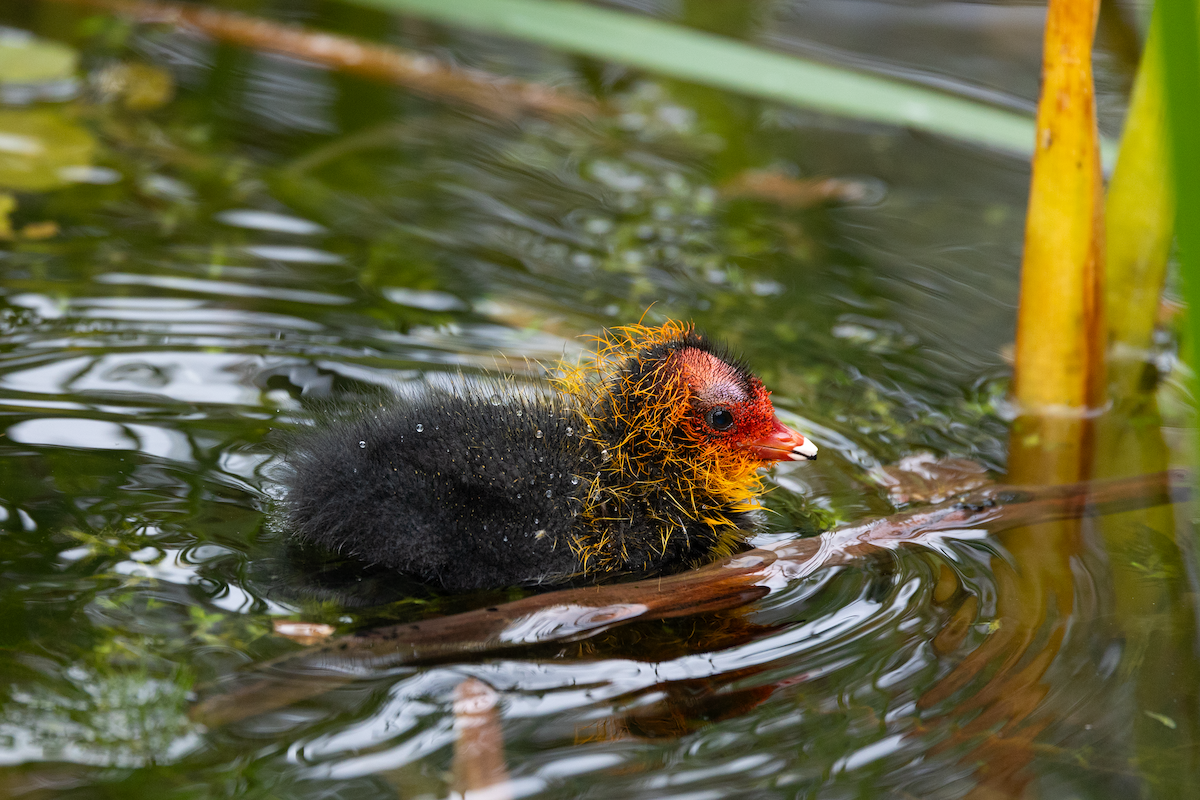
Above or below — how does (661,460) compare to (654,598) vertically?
above

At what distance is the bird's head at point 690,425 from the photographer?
2744mm

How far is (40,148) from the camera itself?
179 inches

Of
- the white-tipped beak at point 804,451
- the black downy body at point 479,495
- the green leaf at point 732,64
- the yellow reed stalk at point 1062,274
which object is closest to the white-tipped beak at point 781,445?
the white-tipped beak at point 804,451

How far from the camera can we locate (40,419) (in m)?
3.02

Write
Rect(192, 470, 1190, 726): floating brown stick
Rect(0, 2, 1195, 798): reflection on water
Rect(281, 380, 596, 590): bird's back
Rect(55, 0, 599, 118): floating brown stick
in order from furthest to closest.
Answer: Rect(55, 0, 599, 118): floating brown stick, Rect(281, 380, 596, 590): bird's back, Rect(192, 470, 1190, 726): floating brown stick, Rect(0, 2, 1195, 798): reflection on water

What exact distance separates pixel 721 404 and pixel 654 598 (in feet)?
1.60

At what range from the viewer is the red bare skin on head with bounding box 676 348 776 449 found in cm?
275

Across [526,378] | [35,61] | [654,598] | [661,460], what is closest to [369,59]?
[35,61]

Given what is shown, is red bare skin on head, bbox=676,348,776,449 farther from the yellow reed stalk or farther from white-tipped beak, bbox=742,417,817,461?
the yellow reed stalk

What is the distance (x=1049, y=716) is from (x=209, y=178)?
143 inches

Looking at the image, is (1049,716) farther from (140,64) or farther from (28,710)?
(140,64)

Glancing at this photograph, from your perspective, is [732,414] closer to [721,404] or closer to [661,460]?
[721,404]

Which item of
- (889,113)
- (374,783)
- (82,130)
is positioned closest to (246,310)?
(82,130)

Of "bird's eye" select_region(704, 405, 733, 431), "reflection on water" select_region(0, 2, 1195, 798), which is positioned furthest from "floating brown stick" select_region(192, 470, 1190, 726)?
"bird's eye" select_region(704, 405, 733, 431)
